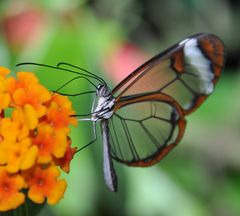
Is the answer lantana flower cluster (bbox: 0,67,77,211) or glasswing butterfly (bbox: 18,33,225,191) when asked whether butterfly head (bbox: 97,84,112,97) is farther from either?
lantana flower cluster (bbox: 0,67,77,211)

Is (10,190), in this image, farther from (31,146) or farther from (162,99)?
(162,99)

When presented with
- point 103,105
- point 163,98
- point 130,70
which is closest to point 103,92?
point 103,105

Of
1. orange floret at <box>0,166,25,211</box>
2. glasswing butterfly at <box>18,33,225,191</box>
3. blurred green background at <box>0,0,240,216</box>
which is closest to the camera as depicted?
orange floret at <box>0,166,25,211</box>

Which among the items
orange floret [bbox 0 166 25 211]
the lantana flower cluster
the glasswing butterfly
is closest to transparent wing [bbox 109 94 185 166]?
the glasswing butterfly

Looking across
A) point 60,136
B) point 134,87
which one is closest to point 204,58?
point 134,87

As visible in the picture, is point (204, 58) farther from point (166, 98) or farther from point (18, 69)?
point (18, 69)

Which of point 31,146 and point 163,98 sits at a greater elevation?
point 31,146
